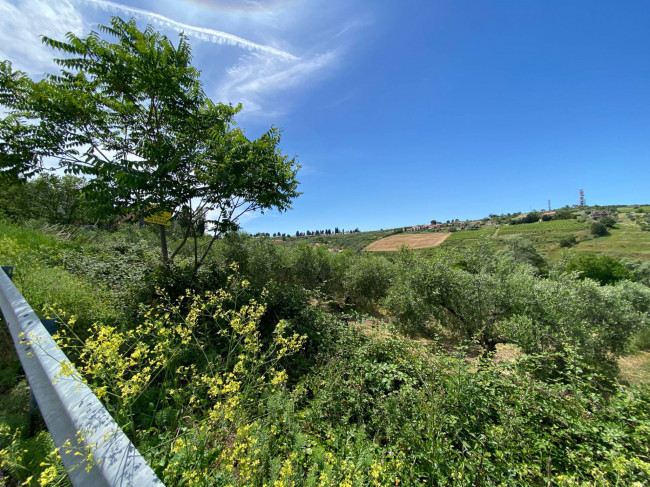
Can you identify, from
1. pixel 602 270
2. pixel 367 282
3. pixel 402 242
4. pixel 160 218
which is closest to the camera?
pixel 160 218

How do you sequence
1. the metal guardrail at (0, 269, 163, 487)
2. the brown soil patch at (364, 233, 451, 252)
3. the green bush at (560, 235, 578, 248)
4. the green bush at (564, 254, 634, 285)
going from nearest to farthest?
the metal guardrail at (0, 269, 163, 487), the green bush at (564, 254, 634, 285), the green bush at (560, 235, 578, 248), the brown soil patch at (364, 233, 451, 252)

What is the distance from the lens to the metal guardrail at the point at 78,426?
2.91ft

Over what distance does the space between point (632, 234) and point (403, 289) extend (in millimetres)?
87630

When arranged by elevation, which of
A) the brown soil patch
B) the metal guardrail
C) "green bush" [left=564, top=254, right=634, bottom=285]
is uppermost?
the brown soil patch

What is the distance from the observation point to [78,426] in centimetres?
111

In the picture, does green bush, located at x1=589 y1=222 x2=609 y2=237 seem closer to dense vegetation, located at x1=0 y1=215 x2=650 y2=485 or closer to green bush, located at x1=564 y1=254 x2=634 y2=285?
green bush, located at x1=564 y1=254 x2=634 y2=285

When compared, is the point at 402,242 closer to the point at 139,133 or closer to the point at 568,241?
the point at 568,241

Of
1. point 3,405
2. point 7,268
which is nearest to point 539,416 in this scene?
point 3,405

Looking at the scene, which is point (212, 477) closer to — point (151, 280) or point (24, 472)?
A: point (24, 472)

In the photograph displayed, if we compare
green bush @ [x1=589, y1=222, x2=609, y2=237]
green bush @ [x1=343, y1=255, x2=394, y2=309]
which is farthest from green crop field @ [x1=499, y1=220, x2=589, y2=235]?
green bush @ [x1=343, y1=255, x2=394, y2=309]

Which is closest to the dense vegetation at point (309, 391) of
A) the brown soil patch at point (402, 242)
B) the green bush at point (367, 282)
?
the green bush at point (367, 282)

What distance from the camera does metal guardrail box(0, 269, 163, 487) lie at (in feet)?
2.91

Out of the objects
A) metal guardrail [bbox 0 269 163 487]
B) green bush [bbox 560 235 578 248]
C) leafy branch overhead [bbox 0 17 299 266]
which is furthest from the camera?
green bush [bbox 560 235 578 248]

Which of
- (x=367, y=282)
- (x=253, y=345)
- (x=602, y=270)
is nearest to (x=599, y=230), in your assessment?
(x=602, y=270)
